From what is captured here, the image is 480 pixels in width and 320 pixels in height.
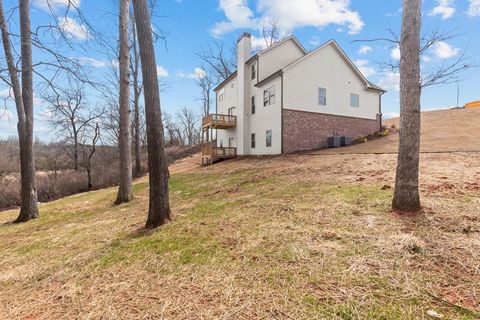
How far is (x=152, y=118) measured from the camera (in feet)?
15.8

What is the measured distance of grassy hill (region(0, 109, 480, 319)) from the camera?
225 centimetres

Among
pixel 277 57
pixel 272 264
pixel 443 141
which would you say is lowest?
pixel 272 264

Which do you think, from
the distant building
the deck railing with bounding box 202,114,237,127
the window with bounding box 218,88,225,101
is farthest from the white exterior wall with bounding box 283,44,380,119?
the distant building

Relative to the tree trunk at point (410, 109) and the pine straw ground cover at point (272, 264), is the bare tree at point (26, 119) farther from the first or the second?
the tree trunk at point (410, 109)

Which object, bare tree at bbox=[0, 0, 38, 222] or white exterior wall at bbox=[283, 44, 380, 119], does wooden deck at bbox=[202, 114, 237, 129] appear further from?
bare tree at bbox=[0, 0, 38, 222]

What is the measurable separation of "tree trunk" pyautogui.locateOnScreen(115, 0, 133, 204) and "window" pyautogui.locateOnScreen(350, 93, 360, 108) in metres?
16.0

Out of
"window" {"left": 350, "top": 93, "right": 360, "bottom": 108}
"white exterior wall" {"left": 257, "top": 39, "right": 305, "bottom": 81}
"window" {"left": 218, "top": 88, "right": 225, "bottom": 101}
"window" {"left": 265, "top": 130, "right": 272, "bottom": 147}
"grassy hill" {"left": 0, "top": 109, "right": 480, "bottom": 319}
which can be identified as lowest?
"grassy hill" {"left": 0, "top": 109, "right": 480, "bottom": 319}

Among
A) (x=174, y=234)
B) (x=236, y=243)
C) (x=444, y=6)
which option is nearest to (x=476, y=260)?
(x=236, y=243)

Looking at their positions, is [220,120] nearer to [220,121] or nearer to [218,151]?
[220,121]

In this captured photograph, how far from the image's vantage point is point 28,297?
2904 mm

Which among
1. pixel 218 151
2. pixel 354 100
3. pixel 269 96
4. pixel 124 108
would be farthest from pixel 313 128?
pixel 124 108

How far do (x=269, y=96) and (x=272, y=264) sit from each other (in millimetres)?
16407

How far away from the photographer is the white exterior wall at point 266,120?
1720 centimetres

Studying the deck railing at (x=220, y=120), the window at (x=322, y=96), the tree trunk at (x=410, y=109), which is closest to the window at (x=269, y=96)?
the window at (x=322, y=96)
